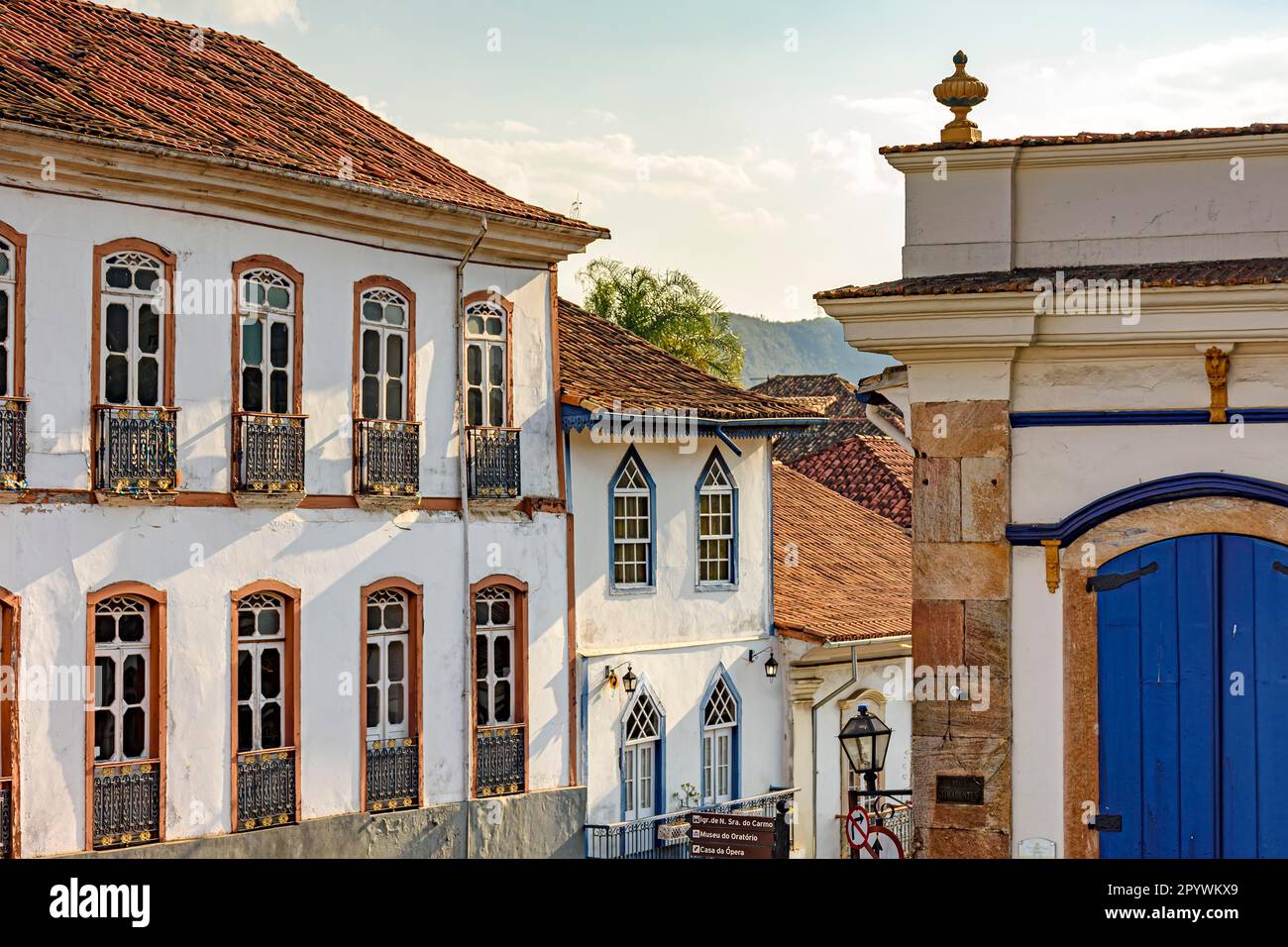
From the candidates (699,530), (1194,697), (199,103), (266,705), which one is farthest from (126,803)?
(1194,697)

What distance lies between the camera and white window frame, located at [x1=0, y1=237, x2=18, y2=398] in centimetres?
1628

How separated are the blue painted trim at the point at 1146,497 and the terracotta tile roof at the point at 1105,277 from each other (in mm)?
958

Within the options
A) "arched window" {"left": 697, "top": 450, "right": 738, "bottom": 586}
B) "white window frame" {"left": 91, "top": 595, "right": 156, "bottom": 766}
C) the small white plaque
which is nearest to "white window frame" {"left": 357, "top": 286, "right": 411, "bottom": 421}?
"white window frame" {"left": 91, "top": 595, "right": 156, "bottom": 766}

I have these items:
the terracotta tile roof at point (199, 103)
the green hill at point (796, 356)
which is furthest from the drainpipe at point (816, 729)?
the green hill at point (796, 356)

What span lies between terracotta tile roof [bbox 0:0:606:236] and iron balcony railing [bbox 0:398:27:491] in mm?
2422

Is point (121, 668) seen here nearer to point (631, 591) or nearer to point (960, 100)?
point (631, 591)

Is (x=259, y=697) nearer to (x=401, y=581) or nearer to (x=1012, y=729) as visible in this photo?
(x=401, y=581)

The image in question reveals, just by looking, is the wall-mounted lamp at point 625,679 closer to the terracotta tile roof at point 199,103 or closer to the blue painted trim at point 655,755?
the blue painted trim at point 655,755

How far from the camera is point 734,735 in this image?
2436cm

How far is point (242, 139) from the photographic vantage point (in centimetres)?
1841

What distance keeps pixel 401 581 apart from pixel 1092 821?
1150 centimetres

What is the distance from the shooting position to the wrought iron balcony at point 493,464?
67.8 ft

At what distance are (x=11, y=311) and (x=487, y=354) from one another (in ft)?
19.7
